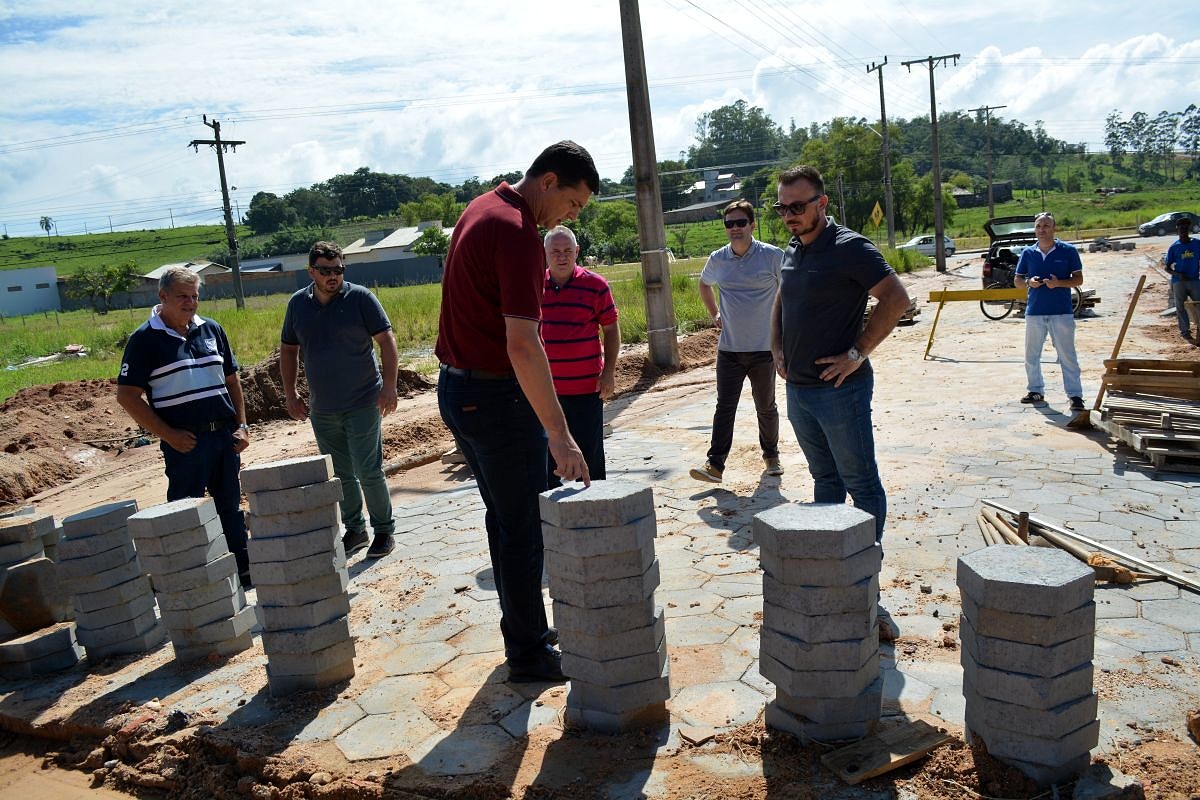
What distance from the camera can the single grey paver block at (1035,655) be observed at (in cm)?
253

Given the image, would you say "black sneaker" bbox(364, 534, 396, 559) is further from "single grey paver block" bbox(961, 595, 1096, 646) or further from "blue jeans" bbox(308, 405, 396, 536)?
"single grey paver block" bbox(961, 595, 1096, 646)

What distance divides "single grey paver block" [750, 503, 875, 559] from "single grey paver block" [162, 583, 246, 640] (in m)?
2.62

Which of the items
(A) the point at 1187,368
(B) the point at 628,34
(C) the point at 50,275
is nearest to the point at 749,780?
(A) the point at 1187,368

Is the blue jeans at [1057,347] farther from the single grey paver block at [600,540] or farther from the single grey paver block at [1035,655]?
the single grey paver block at [600,540]

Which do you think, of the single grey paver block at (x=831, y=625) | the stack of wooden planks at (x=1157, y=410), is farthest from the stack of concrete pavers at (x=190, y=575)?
the stack of wooden planks at (x=1157, y=410)

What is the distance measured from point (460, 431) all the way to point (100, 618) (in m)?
2.29

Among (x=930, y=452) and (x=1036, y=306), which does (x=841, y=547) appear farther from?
(x=1036, y=306)

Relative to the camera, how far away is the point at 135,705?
378 centimetres

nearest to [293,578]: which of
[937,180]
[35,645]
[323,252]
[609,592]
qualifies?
[609,592]

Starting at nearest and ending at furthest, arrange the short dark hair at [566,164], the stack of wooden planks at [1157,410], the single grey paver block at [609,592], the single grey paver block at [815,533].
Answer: the single grey paver block at [815,533]
the single grey paver block at [609,592]
the short dark hair at [566,164]
the stack of wooden planks at [1157,410]

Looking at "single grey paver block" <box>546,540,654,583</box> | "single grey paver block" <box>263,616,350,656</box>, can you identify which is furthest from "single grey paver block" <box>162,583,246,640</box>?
"single grey paver block" <box>546,540,654,583</box>

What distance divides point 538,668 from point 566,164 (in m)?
1.96

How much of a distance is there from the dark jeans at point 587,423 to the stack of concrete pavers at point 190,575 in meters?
1.72

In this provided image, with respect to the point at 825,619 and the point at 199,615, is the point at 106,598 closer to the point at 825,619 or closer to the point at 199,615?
the point at 199,615
